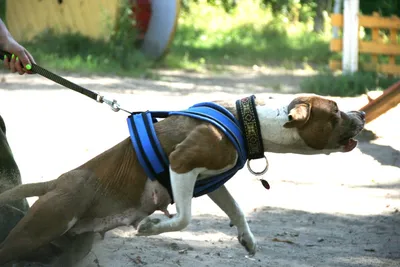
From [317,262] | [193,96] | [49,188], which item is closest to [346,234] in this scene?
[317,262]

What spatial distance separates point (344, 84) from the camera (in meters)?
12.2

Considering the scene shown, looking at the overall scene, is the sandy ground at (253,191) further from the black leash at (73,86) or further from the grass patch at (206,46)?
the grass patch at (206,46)

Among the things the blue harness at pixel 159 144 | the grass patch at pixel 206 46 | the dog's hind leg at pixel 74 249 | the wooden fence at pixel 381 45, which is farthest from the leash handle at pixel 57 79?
the wooden fence at pixel 381 45

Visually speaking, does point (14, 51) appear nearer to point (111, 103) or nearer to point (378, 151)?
point (111, 103)

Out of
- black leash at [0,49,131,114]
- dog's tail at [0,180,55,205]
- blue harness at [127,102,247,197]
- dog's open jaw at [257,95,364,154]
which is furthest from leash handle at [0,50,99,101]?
dog's open jaw at [257,95,364,154]

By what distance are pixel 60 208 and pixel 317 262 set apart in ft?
5.83

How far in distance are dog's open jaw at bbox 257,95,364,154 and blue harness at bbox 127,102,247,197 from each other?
6.8 inches

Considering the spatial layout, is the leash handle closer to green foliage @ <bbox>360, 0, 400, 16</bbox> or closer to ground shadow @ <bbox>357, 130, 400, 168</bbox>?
ground shadow @ <bbox>357, 130, 400, 168</bbox>

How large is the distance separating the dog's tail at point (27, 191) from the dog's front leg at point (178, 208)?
0.56m

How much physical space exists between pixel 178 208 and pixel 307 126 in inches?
31.3

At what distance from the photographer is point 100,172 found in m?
4.23

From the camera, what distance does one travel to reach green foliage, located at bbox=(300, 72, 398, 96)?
1212cm

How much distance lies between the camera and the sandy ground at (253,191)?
516cm

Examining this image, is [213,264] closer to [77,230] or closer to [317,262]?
[317,262]
